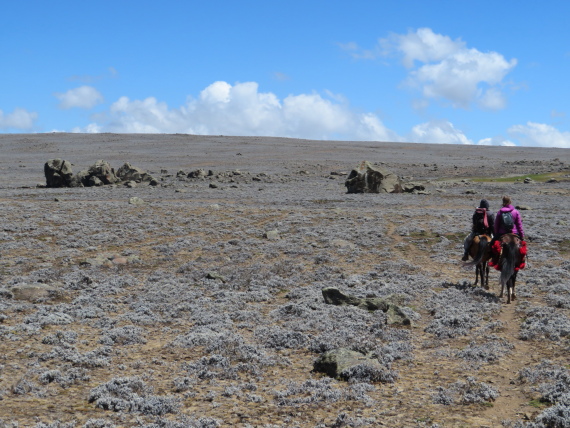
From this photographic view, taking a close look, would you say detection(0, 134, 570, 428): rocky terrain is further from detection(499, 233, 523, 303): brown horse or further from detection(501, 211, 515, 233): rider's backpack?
detection(501, 211, 515, 233): rider's backpack

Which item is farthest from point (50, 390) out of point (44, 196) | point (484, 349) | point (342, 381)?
point (44, 196)

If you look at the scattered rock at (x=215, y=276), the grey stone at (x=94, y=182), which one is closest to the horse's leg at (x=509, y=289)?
the scattered rock at (x=215, y=276)

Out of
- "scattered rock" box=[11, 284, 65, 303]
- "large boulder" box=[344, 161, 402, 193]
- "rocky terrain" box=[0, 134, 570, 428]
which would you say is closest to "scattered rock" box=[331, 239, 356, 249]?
"rocky terrain" box=[0, 134, 570, 428]

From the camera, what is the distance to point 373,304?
1515cm

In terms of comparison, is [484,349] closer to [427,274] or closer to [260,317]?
[260,317]

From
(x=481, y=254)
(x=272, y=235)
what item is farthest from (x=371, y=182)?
(x=481, y=254)

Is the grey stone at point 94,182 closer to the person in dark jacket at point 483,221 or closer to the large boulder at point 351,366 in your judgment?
the person in dark jacket at point 483,221

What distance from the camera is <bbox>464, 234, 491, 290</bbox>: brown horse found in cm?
1727

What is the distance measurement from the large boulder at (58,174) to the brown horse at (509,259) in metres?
51.1

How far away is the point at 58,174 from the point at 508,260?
→ 2040 inches

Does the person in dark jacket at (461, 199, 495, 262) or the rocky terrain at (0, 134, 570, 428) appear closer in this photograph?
the rocky terrain at (0, 134, 570, 428)

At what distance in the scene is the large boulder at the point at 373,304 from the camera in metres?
14.0

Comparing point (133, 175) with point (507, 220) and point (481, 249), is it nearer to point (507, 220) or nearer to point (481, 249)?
point (481, 249)

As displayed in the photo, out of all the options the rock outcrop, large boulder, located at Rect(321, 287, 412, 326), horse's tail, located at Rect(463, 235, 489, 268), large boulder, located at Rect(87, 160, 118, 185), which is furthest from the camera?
large boulder, located at Rect(87, 160, 118, 185)
